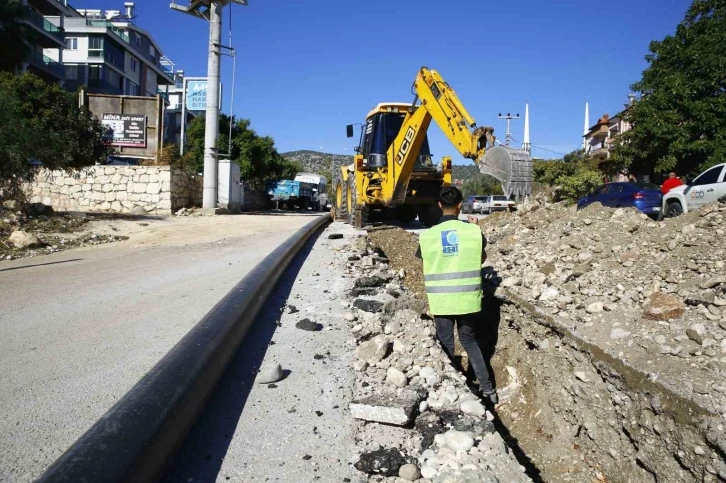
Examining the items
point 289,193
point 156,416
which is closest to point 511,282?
point 156,416

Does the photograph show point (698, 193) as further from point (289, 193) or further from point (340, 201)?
point (289, 193)

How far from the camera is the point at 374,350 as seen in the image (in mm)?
3836

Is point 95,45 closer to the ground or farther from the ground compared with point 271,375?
farther from the ground

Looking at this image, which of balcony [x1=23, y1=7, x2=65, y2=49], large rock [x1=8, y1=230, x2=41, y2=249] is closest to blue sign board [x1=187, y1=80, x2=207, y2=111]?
balcony [x1=23, y1=7, x2=65, y2=49]

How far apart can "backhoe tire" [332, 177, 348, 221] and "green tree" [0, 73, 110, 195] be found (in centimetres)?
741

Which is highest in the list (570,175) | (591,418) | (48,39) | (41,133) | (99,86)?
(48,39)

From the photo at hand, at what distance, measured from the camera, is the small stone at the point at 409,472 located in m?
2.38

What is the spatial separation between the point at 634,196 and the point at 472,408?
45.4 ft

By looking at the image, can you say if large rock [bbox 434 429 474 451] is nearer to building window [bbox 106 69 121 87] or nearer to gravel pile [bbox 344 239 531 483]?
gravel pile [bbox 344 239 531 483]

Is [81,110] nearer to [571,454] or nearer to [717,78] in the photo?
[571,454]

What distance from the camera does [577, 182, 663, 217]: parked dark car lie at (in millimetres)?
14406

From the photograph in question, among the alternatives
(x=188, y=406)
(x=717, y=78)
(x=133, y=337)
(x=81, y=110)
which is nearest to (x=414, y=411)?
(x=188, y=406)

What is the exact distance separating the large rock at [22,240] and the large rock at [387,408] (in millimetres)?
8475

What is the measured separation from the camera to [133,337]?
13.6ft
